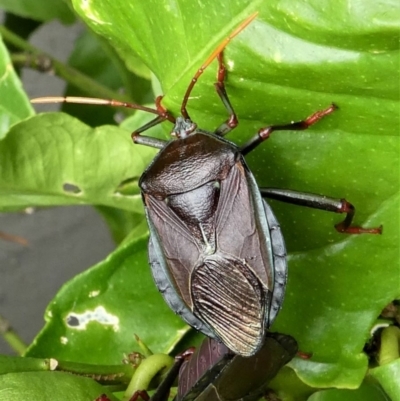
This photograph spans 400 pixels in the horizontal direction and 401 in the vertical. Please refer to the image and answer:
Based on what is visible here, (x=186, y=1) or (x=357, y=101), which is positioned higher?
(x=186, y=1)

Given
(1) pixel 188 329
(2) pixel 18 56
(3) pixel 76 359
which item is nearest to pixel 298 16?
(1) pixel 188 329

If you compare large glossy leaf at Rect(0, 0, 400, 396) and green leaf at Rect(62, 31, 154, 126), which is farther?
green leaf at Rect(62, 31, 154, 126)

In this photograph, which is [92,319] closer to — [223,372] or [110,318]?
[110,318]

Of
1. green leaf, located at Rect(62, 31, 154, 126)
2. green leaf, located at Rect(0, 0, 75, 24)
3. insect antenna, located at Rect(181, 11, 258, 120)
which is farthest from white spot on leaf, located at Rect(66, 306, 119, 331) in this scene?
green leaf, located at Rect(0, 0, 75, 24)

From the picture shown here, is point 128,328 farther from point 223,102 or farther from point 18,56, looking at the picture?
point 18,56

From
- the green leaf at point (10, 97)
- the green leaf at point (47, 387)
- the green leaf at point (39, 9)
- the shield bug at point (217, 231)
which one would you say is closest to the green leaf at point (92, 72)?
the green leaf at point (39, 9)

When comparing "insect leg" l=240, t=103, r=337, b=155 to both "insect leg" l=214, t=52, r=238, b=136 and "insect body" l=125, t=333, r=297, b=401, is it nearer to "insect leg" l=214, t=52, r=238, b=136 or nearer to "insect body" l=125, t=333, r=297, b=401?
"insect leg" l=214, t=52, r=238, b=136

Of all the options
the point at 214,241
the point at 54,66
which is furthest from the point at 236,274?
the point at 54,66
